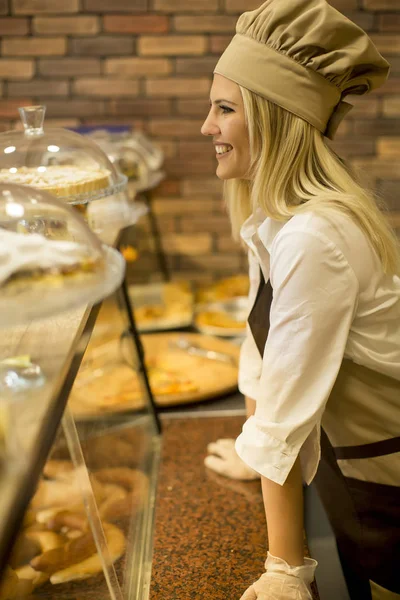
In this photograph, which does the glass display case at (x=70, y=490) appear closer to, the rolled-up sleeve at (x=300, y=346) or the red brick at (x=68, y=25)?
the rolled-up sleeve at (x=300, y=346)

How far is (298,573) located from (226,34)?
10.6 ft

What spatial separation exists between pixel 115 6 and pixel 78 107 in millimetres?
575

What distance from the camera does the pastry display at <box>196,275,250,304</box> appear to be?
4.07 meters

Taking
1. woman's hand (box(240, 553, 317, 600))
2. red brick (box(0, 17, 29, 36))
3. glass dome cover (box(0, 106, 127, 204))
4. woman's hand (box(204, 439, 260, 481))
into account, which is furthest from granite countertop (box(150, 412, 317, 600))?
red brick (box(0, 17, 29, 36))

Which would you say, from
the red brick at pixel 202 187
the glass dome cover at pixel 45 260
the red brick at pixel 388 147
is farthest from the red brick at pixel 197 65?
the glass dome cover at pixel 45 260

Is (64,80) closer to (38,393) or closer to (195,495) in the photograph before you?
(195,495)

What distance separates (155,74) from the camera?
4.09m

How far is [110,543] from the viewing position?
5.11 ft

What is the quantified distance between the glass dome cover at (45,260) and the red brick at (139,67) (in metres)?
3.11

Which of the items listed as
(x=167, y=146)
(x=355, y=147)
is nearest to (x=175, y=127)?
(x=167, y=146)

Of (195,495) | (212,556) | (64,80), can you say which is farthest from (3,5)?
(212,556)

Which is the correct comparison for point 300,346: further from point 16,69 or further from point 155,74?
point 16,69

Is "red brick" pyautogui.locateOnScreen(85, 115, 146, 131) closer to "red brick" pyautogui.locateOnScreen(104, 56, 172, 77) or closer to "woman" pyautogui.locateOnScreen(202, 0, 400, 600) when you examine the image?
"red brick" pyautogui.locateOnScreen(104, 56, 172, 77)

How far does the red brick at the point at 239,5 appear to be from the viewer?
157 inches
